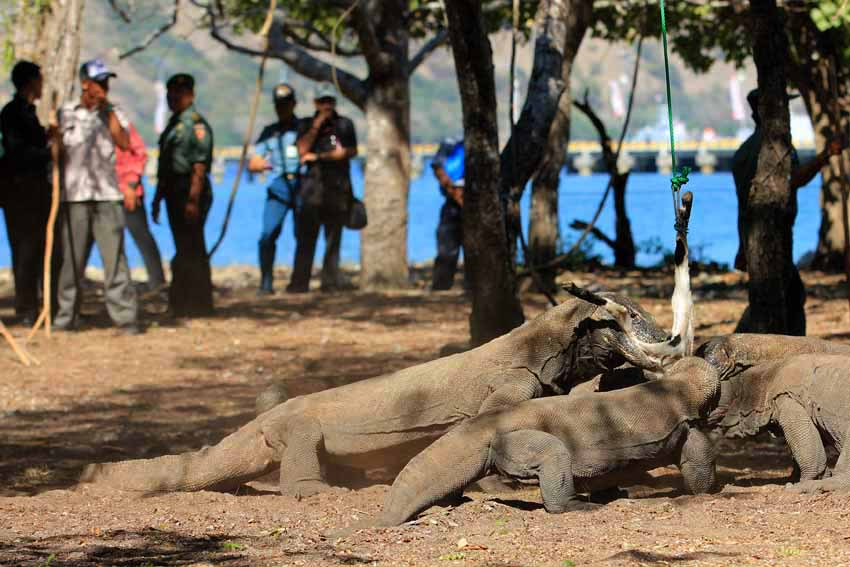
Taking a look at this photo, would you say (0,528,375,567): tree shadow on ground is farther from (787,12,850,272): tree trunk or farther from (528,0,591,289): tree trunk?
(787,12,850,272): tree trunk

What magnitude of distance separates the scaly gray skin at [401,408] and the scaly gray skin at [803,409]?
1.69ft

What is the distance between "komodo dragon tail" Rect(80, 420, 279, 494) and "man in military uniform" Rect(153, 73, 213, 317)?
603 centimetres

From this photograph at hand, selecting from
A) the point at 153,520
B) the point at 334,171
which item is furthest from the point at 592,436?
the point at 334,171

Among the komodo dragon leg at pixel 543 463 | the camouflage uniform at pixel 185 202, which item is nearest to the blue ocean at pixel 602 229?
the camouflage uniform at pixel 185 202

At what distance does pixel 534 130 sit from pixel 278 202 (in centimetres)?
561

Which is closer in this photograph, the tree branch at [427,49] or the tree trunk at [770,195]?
the tree trunk at [770,195]

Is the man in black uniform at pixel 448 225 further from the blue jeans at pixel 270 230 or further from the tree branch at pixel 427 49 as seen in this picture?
the blue jeans at pixel 270 230

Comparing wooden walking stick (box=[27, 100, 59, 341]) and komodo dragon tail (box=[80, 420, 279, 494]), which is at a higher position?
wooden walking stick (box=[27, 100, 59, 341])

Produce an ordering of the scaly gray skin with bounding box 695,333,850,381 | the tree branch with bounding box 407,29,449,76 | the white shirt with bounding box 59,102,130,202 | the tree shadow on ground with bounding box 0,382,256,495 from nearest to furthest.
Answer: the scaly gray skin with bounding box 695,333,850,381 < the tree shadow on ground with bounding box 0,382,256,495 < the white shirt with bounding box 59,102,130,202 < the tree branch with bounding box 407,29,449,76

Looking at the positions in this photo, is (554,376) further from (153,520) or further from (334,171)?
(334,171)

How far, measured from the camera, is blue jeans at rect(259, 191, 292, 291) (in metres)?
15.2

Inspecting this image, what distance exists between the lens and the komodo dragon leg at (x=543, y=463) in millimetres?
5812

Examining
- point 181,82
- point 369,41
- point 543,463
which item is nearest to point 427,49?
point 369,41

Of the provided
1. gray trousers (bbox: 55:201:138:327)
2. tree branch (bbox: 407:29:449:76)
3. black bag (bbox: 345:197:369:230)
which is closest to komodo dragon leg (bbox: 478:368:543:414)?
gray trousers (bbox: 55:201:138:327)
